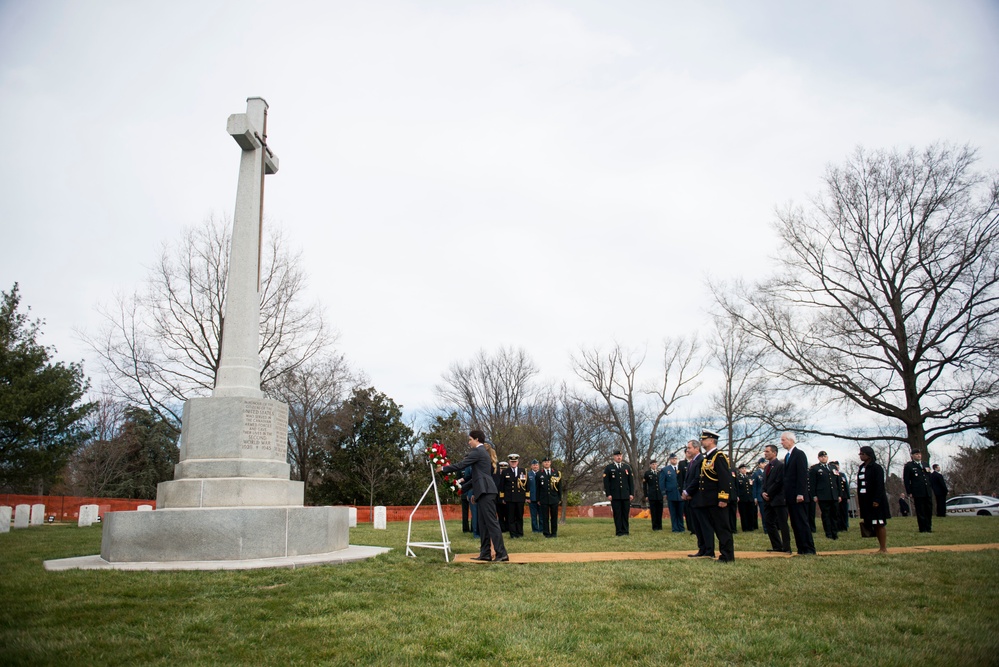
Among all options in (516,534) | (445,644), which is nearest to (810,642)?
(445,644)

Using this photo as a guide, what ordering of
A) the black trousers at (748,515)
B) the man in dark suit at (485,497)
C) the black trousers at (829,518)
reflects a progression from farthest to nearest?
the black trousers at (748,515) → the black trousers at (829,518) → the man in dark suit at (485,497)

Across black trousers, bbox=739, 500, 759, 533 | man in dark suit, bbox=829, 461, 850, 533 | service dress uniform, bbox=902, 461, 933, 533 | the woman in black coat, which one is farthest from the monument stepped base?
service dress uniform, bbox=902, 461, 933, 533

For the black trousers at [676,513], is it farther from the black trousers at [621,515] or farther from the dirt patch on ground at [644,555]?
the dirt patch on ground at [644,555]

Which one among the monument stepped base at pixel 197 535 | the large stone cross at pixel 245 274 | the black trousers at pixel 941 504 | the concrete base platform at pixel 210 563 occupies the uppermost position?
the large stone cross at pixel 245 274

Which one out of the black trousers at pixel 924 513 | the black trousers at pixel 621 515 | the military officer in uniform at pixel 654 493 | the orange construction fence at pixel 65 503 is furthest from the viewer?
the orange construction fence at pixel 65 503

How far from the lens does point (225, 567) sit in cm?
758

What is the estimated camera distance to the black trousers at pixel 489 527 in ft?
31.3

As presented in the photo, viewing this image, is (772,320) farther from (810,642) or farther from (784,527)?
(810,642)

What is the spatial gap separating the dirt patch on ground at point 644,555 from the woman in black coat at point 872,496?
375 millimetres

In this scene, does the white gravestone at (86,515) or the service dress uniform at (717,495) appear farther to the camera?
the white gravestone at (86,515)

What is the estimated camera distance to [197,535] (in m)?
8.33

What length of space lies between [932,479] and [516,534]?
13960 millimetres

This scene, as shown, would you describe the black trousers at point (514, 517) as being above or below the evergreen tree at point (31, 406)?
below

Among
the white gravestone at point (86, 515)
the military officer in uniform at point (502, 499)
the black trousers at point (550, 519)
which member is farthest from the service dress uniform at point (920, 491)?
the white gravestone at point (86, 515)
